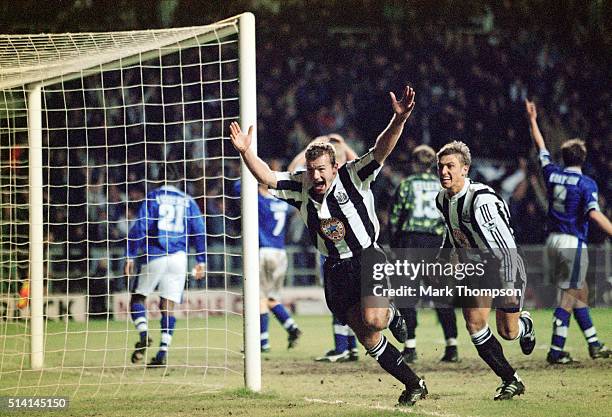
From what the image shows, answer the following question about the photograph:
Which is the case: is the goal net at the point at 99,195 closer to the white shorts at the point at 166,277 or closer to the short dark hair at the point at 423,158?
the white shorts at the point at 166,277

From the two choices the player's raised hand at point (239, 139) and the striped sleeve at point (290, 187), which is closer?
the player's raised hand at point (239, 139)

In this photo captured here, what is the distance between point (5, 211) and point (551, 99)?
594cm

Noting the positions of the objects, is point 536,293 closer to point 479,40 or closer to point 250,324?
point 479,40

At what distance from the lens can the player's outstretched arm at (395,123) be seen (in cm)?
479

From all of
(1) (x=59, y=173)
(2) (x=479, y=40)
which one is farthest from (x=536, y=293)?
(1) (x=59, y=173)

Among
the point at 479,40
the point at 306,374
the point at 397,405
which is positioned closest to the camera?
the point at 397,405

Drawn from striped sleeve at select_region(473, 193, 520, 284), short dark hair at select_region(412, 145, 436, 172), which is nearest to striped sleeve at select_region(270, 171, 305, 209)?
striped sleeve at select_region(473, 193, 520, 284)

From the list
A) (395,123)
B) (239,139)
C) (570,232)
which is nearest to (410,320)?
(570,232)

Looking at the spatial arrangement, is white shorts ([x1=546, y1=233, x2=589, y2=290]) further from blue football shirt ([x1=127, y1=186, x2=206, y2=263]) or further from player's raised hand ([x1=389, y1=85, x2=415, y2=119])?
player's raised hand ([x1=389, y1=85, x2=415, y2=119])


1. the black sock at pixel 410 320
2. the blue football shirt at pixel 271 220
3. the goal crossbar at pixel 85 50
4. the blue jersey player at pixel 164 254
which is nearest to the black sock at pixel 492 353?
the black sock at pixel 410 320

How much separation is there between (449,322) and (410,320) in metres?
0.32

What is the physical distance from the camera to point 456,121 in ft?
35.8

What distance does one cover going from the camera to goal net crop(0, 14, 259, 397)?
6.32m

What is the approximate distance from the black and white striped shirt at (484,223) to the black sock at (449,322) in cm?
178
